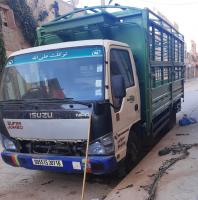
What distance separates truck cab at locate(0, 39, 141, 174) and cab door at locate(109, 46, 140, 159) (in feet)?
0.05

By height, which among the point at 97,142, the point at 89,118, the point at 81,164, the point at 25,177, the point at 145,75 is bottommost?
the point at 25,177

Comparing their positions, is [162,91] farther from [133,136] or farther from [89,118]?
[89,118]

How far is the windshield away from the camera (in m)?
4.80

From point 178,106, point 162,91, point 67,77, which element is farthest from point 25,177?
point 178,106

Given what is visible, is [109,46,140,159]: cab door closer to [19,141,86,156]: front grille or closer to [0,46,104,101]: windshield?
[0,46,104,101]: windshield

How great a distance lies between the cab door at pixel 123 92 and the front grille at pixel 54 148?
22.5 inches

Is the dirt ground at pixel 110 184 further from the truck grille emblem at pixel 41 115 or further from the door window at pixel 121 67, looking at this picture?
the truck grille emblem at pixel 41 115

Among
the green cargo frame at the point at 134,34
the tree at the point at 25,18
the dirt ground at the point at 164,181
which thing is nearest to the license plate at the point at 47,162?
the dirt ground at the point at 164,181

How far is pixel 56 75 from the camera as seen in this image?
5.03m

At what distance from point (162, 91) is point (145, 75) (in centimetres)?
162

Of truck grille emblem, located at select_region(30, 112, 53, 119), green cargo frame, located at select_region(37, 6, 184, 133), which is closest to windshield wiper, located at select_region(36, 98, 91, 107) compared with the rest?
truck grille emblem, located at select_region(30, 112, 53, 119)

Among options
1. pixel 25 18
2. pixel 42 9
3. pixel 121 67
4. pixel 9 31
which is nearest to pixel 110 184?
pixel 121 67

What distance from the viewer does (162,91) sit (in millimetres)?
7445

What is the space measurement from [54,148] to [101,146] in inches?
31.4
